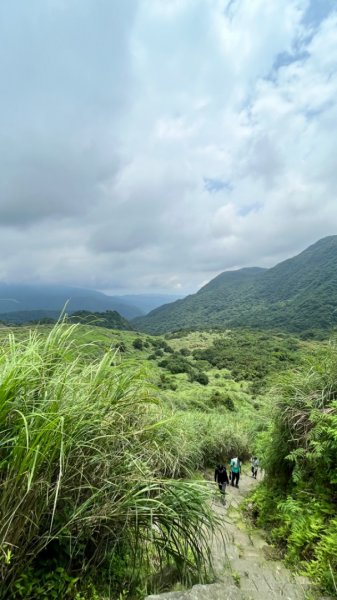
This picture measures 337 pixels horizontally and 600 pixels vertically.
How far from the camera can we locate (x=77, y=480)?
7.71 feet

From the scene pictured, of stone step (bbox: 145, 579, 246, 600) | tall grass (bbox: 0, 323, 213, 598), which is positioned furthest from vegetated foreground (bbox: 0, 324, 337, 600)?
stone step (bbox: 145, 579, 246, 600)

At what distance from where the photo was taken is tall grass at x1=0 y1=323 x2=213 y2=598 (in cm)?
204

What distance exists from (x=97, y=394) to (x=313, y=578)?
321cm

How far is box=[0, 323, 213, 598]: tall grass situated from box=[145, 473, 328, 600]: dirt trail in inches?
12.0

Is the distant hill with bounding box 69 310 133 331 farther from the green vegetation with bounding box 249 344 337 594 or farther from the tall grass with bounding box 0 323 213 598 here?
the green vegetation with bounding box 249 344 337 594

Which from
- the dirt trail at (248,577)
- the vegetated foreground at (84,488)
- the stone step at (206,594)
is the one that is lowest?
the dirt trail at (248,577)

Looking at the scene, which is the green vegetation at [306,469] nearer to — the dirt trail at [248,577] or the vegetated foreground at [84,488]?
the dirt trail at [248,577]

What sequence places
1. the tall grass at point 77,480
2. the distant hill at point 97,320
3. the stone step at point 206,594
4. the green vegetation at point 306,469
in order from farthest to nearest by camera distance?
the green vegetation at point 306,469, the distant hill at point 97,320, the stone step at point 206,594, the tall grass at point 77,480

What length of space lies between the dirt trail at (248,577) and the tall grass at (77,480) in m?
0.30

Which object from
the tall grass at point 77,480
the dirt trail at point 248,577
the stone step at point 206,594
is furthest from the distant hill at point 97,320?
the dirt trail at point 248,577

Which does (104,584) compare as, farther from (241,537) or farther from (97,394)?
(241,537)

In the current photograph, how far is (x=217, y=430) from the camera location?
46.7 feet

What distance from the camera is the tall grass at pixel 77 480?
204cm

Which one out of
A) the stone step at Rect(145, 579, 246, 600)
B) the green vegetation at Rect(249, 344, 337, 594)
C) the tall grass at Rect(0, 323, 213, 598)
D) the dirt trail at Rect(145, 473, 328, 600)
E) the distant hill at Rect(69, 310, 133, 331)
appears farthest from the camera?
the green vegetation at Rect(249, 344, 337, 594)
